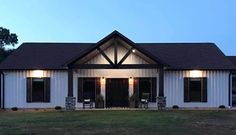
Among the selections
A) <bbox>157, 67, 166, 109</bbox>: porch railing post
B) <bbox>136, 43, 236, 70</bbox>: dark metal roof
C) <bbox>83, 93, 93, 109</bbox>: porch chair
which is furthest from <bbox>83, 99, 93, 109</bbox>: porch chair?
<bbox>136, 43, 236, 70</bbox>: dark metal roof

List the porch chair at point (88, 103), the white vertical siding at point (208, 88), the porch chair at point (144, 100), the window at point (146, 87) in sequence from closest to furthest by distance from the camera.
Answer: the porch chair at point (88, 103)
the porch chair at point (144, 100)
the white vertical siding at point (208, 88)
the window at point (146, 87)

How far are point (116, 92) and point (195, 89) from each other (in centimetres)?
526

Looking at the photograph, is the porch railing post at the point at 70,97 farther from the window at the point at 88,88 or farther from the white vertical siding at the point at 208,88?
the white vertical siding at the point at 208,88

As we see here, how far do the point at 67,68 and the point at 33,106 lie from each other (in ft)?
11.6

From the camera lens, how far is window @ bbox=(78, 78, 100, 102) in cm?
3375

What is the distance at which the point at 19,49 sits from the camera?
36969 millimetres

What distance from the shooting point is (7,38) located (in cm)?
5169

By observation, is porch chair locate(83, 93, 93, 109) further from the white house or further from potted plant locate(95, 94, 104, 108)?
potted plant locate(95, 94, 104, 108)

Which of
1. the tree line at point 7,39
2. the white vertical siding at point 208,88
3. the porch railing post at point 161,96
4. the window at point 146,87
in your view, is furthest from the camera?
the tree line at point 7,39

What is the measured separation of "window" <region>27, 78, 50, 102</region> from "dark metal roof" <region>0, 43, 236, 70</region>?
0.94 metres

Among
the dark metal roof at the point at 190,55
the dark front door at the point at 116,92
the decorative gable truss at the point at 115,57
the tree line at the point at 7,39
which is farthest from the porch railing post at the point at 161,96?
the tree line at the point at 7,39

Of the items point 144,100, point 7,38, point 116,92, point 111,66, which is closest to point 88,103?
point 116,92

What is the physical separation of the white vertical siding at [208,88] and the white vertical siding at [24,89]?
6.89m

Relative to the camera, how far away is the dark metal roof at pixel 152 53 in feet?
111
